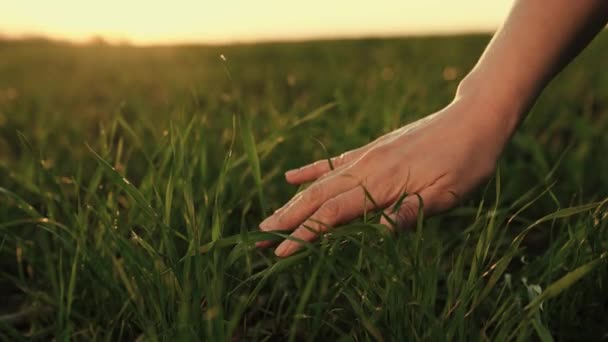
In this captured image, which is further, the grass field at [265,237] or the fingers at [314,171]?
the fingers at [314,171]

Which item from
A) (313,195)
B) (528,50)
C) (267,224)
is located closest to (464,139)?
(528,50)

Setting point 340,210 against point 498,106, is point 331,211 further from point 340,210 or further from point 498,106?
point 498,106

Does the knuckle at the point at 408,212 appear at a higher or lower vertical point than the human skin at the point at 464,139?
lower

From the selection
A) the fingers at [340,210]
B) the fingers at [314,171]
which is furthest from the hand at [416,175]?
the fingers at [314,171]

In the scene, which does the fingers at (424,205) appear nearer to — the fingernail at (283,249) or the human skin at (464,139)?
the human skin at (464,139)

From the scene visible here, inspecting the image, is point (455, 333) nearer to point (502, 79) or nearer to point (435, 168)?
point (435, 168)

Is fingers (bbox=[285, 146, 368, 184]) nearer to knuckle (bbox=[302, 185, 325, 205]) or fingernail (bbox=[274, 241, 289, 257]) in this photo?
knuckle (bbox=[302, 185, 325, 205])

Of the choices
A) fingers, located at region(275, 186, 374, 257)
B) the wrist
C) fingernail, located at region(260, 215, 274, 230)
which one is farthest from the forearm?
fingernail, located at region(260, 215, 274, 230)
